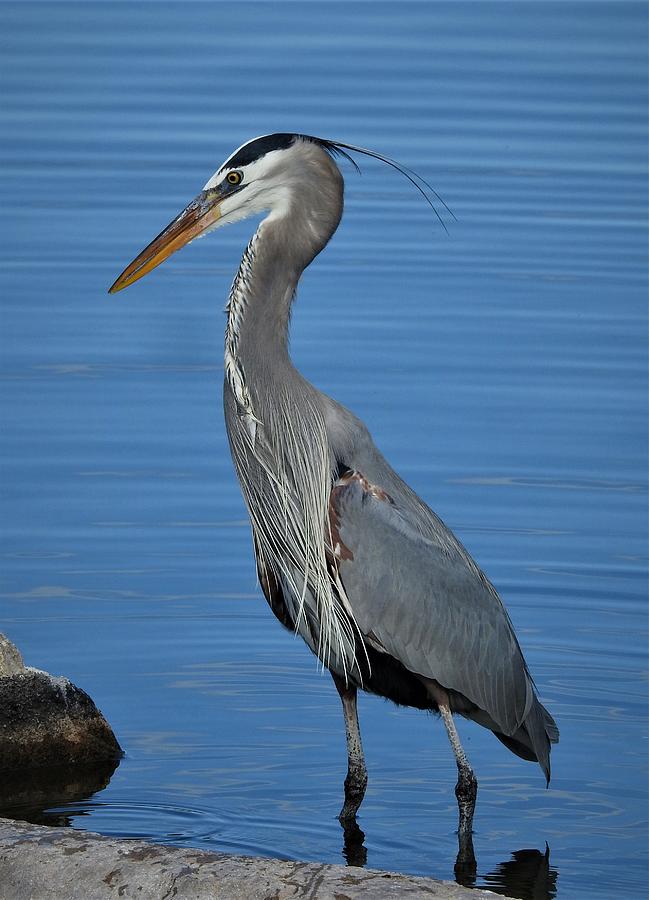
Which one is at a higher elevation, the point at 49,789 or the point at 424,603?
the point at 424,603

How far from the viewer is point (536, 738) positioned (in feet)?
21.4

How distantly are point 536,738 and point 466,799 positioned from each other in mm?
382

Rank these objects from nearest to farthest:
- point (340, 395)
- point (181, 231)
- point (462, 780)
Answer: point (462, 780) → point (181, 231) → point (340, 395)

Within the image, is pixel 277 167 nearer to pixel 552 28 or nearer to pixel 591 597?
pixel 591 597

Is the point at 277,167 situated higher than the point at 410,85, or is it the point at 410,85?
the point at 410,85

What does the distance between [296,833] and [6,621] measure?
2109 millimetres

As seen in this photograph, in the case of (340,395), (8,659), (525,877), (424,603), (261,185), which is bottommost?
(525,877)

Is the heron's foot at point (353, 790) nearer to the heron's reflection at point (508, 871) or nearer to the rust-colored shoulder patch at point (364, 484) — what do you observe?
the heron's reflection at point (508, 871)

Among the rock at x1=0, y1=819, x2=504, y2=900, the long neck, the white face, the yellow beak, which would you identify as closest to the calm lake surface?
the rock at x1=0, y1=819, x2=504, y2=900

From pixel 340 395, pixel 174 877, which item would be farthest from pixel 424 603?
pixel 340 395

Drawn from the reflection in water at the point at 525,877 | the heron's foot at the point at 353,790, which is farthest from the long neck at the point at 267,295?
the reflection in water at the point at 525,877

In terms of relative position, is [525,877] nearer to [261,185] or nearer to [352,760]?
[352,760]

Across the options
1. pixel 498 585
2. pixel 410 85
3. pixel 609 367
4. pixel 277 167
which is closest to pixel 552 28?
pixel 410 85

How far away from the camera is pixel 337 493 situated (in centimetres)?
621
